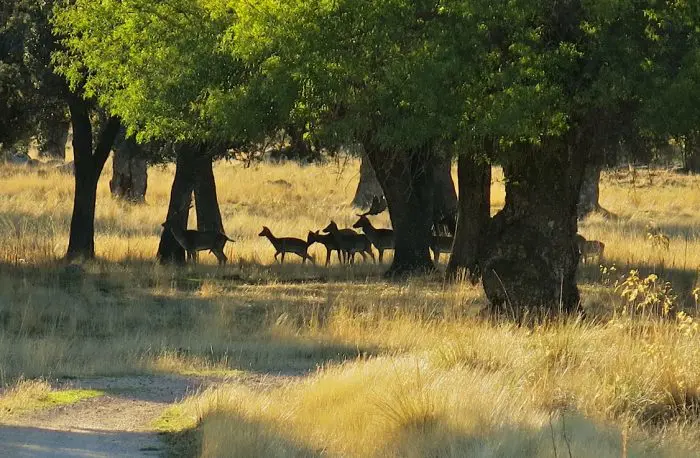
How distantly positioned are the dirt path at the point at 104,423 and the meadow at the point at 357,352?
31 cm

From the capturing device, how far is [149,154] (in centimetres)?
2955

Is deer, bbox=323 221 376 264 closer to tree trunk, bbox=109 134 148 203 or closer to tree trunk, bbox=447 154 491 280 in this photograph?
tree trunk, bbox=447 154 491 280

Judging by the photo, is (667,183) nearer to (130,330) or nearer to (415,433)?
(130,330)

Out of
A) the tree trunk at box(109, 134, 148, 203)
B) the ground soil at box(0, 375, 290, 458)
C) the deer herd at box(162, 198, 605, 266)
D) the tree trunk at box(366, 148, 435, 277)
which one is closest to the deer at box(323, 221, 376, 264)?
the deer herd at box(162, 198, 605, 266)

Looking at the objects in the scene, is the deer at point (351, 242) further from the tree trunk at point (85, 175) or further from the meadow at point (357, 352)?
the tree trunk at point (85, 175)

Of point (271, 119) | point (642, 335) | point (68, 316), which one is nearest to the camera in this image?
point (642, 335)

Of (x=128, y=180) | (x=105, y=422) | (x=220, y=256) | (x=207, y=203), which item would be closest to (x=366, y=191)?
(x=128, y=180)

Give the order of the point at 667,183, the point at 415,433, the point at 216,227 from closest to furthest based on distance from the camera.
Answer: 1. the point at 415,433
2. the point at 216,227
3. the point at 667,183

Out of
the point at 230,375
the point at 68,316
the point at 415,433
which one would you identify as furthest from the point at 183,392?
the point at 68,316

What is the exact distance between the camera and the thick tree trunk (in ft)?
51.1

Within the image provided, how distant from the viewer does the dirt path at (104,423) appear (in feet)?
29.5

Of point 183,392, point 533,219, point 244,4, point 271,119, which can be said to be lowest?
point 183,392

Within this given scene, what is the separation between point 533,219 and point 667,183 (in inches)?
1502

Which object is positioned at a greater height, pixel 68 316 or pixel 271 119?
pixel 271 119
